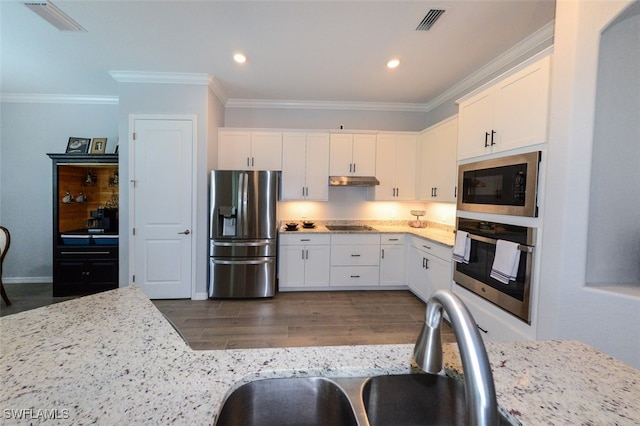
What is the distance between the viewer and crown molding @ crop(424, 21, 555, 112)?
243 centimetres

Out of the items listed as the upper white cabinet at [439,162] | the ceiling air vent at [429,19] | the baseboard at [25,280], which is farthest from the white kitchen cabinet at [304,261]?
the baseboard at [25,280]

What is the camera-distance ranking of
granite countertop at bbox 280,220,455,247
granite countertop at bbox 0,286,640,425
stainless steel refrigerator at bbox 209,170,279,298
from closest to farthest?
granite countertop at bbox 0,286,640,425 < stainless steel refrigerator at bbox 209,170,279,298 < granite countertop at bbox 280,220,455,247

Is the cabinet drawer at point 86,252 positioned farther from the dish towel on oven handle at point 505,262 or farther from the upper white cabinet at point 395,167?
the dish towel on oven handle at point 505,262

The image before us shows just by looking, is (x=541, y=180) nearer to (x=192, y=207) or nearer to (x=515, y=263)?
(x=515, y=263)

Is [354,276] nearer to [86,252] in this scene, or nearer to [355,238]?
[355,238]

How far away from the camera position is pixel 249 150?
3990 millimetres

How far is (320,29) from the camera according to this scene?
7.97 ft

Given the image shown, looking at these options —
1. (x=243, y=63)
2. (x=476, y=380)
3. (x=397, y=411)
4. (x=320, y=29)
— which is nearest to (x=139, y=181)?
(x=243, y=63)

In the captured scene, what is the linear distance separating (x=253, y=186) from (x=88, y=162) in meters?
2.25

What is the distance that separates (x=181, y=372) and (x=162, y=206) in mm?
3252

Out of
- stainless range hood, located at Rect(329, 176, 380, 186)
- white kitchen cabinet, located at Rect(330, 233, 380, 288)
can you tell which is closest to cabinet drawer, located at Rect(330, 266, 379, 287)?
white kitchen cabinet, located at Rect(330, 233, 380, 288)

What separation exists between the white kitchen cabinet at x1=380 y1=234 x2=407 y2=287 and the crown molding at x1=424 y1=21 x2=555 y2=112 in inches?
83.2

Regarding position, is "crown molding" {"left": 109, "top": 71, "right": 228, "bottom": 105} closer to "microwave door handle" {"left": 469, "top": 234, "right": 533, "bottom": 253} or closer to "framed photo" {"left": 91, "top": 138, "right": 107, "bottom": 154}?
"framed photo" {"left": 91, "top": 138, "right": 107, "bottom": 154}

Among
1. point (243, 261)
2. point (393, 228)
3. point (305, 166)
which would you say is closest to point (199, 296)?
point (243, 261)
